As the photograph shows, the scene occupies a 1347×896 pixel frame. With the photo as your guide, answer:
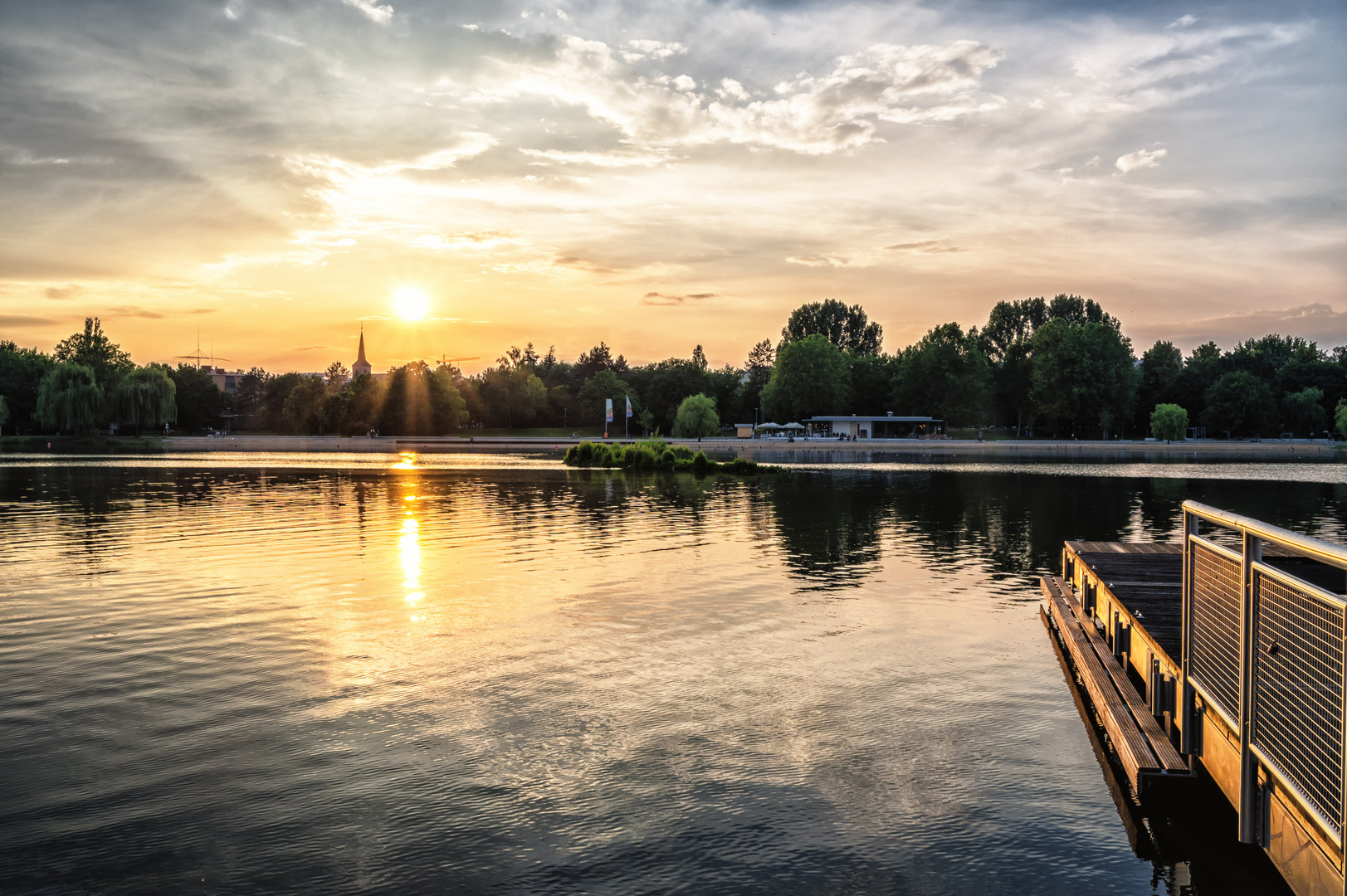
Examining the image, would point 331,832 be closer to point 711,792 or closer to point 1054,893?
point 711,792

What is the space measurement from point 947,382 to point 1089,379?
18483 mm

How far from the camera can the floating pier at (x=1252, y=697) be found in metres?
5.57

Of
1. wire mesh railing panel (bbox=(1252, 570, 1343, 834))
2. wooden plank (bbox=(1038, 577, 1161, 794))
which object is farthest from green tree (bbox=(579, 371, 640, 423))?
wire mesh railing panel (bbox=(1252, 570, 1343, 834))

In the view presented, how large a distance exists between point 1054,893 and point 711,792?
2.85 metres

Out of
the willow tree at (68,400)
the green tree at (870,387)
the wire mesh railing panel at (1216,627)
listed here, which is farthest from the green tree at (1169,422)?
the willow tree at (68,400)

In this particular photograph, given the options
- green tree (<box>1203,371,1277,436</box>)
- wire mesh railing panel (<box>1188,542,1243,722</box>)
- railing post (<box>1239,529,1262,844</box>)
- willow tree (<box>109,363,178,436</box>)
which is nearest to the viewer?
railing post (<box>1239,529,1262,844</box>)

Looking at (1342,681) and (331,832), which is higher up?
(1342,681)

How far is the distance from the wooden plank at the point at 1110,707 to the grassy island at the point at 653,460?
4455 cm

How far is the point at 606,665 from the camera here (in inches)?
497

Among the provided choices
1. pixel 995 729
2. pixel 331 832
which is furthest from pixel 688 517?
pixel 331 832

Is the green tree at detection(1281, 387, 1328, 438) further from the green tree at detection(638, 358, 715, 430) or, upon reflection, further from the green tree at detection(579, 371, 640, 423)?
the green tree at detection(579, 371, 640, 423)

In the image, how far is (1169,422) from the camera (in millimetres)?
121125

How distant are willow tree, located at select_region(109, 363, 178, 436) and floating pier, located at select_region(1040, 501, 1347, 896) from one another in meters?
125

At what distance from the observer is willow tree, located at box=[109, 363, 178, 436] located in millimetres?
114125
